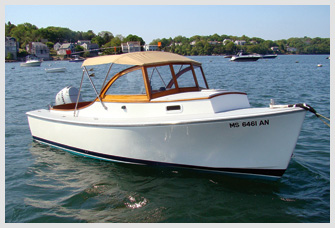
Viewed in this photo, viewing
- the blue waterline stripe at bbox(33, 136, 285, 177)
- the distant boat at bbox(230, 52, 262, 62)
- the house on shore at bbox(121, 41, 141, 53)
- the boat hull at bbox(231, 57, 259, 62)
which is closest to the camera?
the blue waterline stripe at bbox(33, 136, 285, 177)

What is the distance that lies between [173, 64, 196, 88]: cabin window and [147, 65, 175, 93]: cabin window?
20 cm

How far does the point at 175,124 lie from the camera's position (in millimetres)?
6227

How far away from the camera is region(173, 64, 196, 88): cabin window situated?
7.81 meters

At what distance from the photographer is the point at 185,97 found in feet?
22.5

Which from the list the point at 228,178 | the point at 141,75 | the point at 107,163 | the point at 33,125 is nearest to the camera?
the point at 228,178

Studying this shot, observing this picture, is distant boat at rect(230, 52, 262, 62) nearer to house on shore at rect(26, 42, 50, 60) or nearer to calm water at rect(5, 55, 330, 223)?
calm water at rect(5, 55, 330, 223)

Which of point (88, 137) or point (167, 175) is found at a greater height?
point (88, 137)

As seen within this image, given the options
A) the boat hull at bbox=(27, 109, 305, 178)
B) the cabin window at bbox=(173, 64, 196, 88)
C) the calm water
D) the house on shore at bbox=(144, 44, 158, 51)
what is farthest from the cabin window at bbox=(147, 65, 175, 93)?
the calm water

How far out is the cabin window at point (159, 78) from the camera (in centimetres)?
742

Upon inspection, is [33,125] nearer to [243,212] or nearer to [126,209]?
[126,209]

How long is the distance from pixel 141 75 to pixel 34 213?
3866 mm

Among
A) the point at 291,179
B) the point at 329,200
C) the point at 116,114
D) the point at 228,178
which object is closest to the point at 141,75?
the point at 116,114

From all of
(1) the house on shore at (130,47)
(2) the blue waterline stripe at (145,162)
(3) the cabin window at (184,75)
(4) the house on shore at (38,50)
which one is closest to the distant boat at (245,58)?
(1) the house on shore at (130,47)

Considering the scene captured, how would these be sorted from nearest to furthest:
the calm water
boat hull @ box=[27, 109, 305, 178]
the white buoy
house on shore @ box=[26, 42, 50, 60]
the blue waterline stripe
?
the calm water, boat hull @ box=[27, 109, 305, 178], the blue waterline stripe, the white buoy, house on shore @ box=[26, 42, 50, 60]
